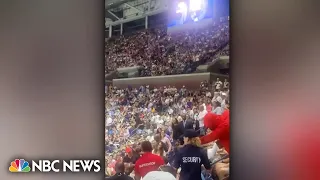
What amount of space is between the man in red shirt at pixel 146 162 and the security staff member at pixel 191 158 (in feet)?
0.51

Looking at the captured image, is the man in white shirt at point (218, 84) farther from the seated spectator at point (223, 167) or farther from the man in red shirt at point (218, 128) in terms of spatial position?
the seated spectator at point (223, 167)

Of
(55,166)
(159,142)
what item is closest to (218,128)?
(159,142)

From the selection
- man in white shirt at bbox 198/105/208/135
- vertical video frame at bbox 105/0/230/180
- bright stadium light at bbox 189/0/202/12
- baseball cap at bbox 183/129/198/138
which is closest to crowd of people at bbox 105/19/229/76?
vertical video frame at bbox 105/0/230/180

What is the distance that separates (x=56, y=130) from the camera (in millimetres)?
2553

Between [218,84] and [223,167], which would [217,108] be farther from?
[223,167]

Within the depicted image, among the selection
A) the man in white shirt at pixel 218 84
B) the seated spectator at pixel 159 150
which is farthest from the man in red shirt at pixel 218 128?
the seated spectator at pixel 159 150

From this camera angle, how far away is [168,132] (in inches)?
95.6

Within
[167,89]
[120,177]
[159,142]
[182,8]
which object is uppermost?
[182,8]

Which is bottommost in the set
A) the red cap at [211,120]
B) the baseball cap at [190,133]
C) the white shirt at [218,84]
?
the baseball cap at [190,133]

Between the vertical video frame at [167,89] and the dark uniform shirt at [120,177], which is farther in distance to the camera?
the dark uniform shirt at [120,177]

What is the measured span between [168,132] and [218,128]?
36cm

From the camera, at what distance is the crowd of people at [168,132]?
2.36m

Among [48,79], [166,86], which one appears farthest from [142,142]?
[48,79]

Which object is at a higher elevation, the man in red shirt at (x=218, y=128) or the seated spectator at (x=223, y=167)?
the man in red shirt at (x=218, y=128)
